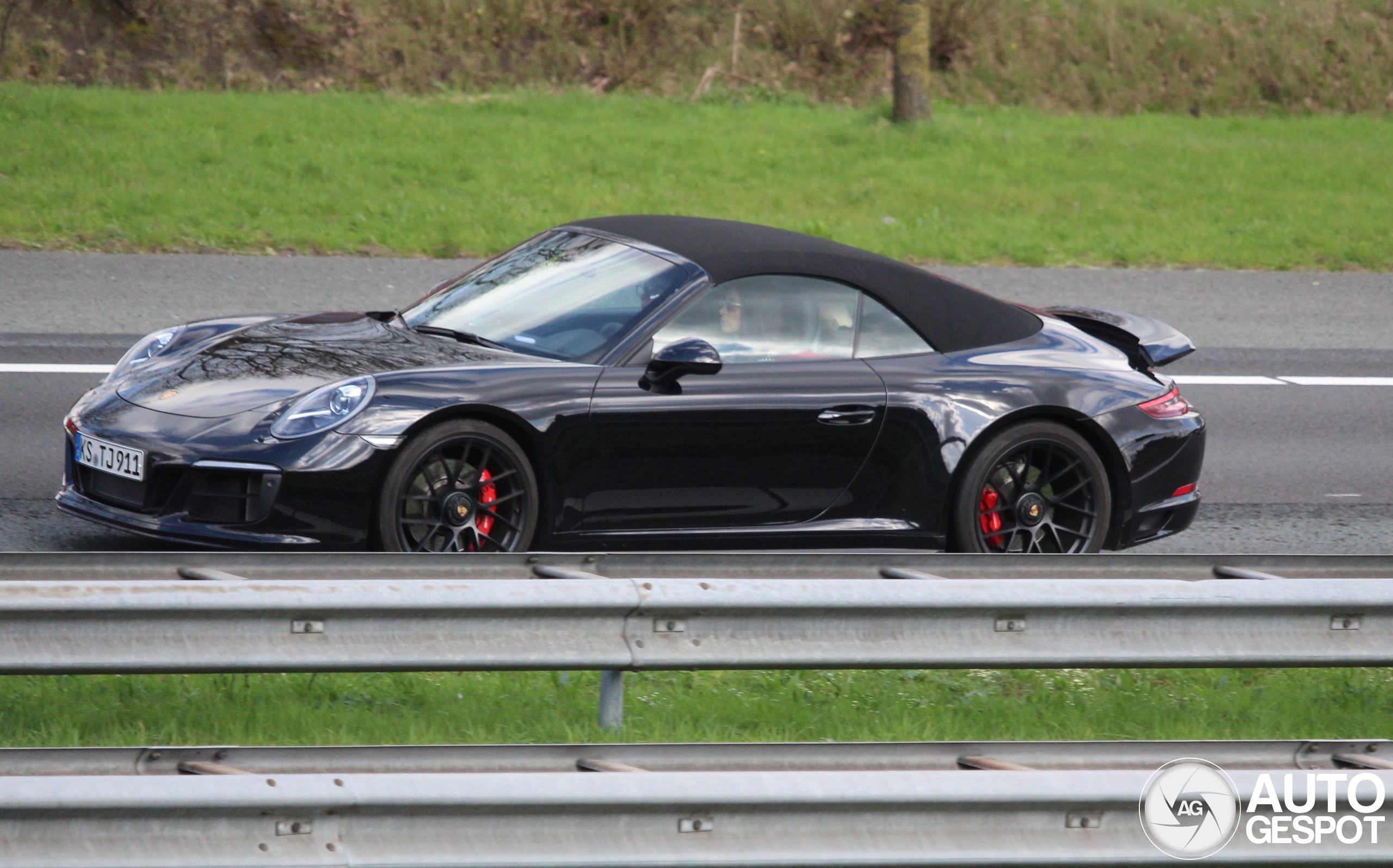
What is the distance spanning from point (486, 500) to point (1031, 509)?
7.00ft

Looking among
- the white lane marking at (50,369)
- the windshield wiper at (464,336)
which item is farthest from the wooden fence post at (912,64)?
the windshield wiper at (464,336)

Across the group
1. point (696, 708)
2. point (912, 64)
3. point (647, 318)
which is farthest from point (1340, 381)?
point (912, 64)

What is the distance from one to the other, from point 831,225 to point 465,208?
10.4ft

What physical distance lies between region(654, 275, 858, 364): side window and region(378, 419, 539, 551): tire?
0.76m

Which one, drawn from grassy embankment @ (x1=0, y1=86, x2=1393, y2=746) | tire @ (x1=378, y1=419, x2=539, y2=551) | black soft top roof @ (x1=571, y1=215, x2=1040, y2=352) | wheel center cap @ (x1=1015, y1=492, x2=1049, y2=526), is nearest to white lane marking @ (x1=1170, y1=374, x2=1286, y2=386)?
grassy embankment @ (x1=0, y1=86, x2=1393, y2=746)

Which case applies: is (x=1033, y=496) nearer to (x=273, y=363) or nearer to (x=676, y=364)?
(x=676, y=364)

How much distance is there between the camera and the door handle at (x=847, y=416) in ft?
19.4

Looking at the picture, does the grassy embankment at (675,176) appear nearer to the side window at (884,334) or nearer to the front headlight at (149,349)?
the front headlight at (149,349)

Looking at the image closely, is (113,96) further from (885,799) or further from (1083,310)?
(885,799)

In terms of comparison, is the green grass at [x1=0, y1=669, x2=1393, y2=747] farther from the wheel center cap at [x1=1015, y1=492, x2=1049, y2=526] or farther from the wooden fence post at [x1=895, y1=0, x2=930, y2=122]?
the wooden fence post at [x1=895, y1=0, x2=930, y2=122]

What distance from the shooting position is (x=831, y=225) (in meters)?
14.1

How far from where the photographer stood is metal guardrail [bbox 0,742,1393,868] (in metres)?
2.92

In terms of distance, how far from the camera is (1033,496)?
6273mm

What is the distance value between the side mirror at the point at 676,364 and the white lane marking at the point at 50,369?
456 centimetres
